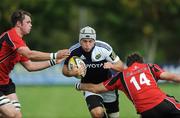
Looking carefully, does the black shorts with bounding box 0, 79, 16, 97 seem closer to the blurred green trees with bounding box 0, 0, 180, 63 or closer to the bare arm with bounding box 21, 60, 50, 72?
the bare arm with bounding box 21, 60, 50, 72

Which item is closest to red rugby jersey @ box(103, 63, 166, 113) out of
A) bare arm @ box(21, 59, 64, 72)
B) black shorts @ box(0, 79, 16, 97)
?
bare arm @ box(21, 59, 64, 72)

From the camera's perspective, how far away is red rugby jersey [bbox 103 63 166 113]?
11.4 meters

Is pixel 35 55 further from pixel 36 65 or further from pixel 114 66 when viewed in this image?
pixel 114 66

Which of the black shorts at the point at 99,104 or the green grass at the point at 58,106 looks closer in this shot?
the black shorts at the point at 99,104

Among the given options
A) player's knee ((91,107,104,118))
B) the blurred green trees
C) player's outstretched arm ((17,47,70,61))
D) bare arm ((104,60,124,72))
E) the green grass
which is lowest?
the green grass

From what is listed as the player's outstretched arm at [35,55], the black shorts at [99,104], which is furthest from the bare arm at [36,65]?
the black shorts at [99,104]

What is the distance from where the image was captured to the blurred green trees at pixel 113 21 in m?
52.0

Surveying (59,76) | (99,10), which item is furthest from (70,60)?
(99,10)

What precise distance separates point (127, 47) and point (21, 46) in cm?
5152

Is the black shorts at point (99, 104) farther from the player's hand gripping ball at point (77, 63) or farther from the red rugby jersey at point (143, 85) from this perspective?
the red rugby jersey at point (143, 85)

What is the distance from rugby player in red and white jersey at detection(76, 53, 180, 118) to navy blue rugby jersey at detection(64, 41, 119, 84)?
1.76 meters

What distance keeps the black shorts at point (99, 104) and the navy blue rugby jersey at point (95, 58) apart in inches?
13.6

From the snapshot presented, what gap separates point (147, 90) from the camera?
11.4 metres

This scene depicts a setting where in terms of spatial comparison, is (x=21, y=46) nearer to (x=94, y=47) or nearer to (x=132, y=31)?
(x=94, y=47)
